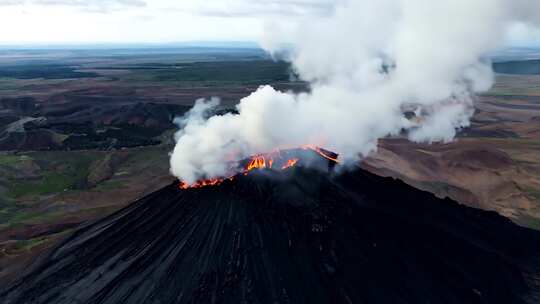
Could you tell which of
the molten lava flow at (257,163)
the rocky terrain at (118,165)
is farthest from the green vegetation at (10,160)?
the molten lava flow at (257,163)

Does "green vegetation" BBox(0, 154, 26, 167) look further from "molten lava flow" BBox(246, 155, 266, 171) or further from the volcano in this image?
"molten lava flow" BBox(246, 155, 266, 171)

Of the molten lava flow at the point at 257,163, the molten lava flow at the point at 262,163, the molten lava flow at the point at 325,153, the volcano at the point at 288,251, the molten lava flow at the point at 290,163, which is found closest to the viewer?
the volcano at the point at 288,251

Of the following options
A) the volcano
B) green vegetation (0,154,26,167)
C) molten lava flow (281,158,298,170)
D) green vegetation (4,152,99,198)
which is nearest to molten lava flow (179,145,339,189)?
molten lava flow (281,158,298,170)

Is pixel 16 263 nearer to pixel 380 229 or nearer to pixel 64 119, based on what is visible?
pixel 380 229

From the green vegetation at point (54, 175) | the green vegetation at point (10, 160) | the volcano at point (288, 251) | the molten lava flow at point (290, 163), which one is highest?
the molten lava flow at point (290, 163)

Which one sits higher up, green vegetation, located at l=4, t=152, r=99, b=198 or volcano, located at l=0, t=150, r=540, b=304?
volcano, located at l=0, t=150, r=540, b=304

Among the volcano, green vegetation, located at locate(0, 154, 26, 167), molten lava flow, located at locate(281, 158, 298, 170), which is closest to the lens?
the volcano

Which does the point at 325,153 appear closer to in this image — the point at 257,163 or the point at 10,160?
the point at 257,163

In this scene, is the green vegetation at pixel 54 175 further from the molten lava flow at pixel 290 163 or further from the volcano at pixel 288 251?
the molten lava flow at pixel 290 163

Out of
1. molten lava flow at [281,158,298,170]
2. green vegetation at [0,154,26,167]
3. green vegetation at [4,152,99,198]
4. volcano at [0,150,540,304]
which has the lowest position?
green vegetation at [4,152,99,198]

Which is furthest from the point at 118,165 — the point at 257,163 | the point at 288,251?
the point at 288,251
